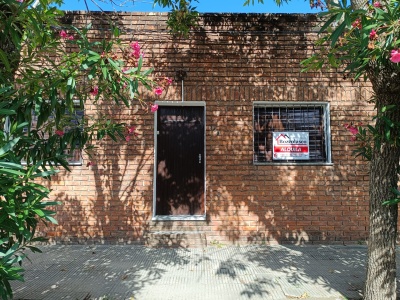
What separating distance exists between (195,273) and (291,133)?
11.3 ft

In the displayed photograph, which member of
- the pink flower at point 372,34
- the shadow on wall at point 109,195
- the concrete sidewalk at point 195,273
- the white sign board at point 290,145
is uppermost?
the pink flower at point 372,34

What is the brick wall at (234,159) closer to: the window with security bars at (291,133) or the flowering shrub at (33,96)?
the window with security bars at (291,133)

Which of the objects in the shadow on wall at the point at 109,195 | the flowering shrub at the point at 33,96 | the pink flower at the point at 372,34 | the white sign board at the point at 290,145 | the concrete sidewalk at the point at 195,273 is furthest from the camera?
the white sign board at the point at 290,145

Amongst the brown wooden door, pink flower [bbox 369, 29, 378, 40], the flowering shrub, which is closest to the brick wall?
the brown wooden door

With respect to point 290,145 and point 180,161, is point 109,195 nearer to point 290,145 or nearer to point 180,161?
point 180,161

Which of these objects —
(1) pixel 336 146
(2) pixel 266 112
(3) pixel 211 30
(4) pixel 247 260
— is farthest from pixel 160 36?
(4) pixel 247 260

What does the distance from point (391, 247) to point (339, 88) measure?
3.93 meters

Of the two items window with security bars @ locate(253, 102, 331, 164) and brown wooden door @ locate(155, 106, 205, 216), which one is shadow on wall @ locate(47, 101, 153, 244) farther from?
window with security bars @ locate(253, 102, 331, 164)

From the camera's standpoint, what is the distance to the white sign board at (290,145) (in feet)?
21.1

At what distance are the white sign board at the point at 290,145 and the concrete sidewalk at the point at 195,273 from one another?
1778 millimetres

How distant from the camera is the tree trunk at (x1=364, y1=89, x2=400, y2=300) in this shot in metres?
3.41

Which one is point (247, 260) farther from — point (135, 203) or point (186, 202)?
point (135, 203)

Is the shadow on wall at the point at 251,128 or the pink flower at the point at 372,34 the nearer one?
the pink flower at the point at 372,34

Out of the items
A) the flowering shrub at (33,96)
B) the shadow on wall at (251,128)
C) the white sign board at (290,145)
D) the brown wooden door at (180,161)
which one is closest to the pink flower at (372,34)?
the flowering shrub at (33,96)
